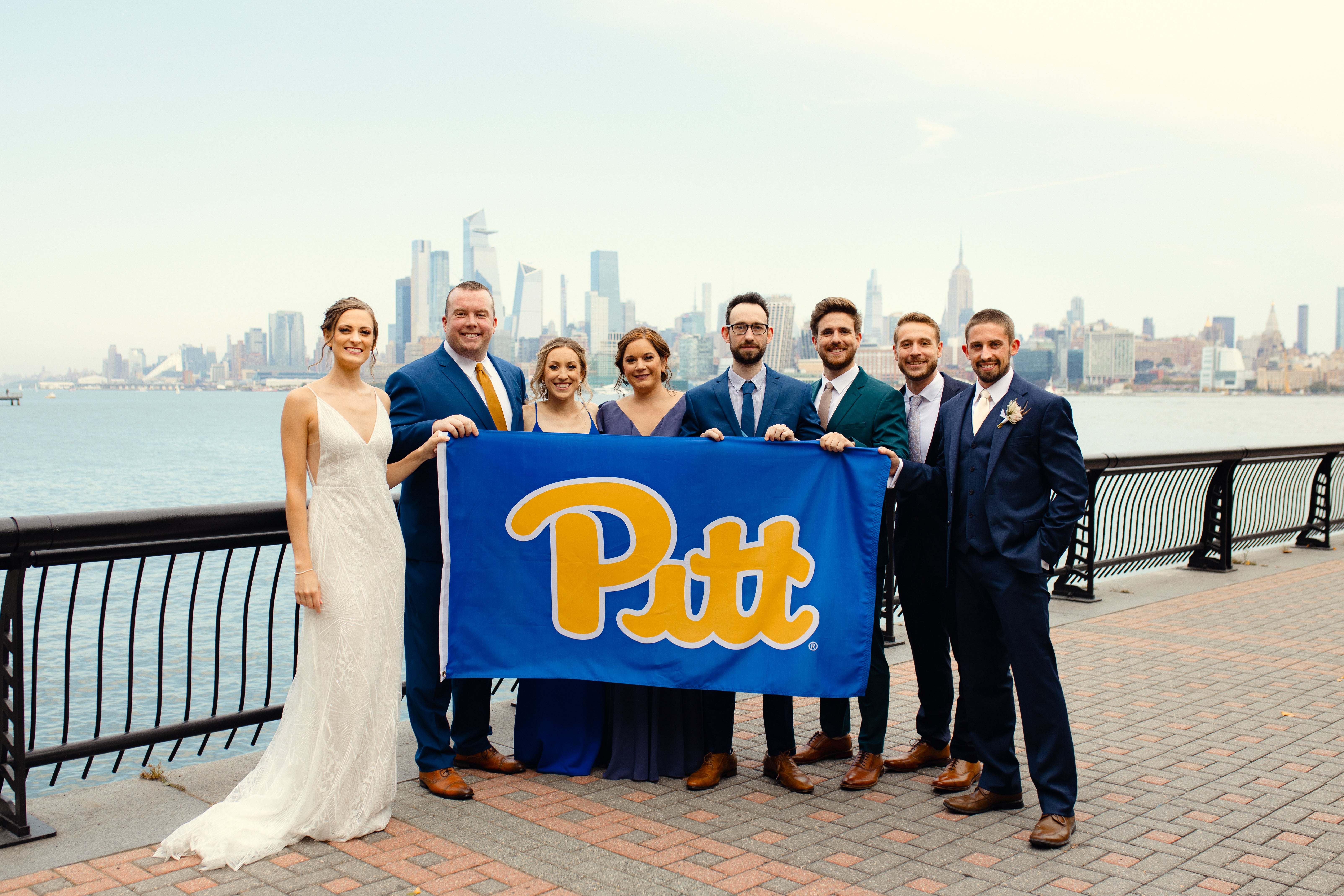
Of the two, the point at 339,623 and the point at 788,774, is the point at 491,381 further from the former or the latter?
the point at 788,774

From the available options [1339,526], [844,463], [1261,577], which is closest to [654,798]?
[844,463]

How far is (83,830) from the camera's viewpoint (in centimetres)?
430

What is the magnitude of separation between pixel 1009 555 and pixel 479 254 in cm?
11394

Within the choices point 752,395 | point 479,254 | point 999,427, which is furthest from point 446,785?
point 479,254

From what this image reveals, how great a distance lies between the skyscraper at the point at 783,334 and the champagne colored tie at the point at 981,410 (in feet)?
4.50

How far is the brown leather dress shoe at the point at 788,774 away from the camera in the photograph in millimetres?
4934

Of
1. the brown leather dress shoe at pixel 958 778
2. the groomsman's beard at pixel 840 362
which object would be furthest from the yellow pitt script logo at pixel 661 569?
the brown leather dress shoe at pixel 958 778

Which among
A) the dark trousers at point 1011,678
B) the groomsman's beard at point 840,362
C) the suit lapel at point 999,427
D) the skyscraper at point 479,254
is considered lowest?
the dark trousers at point 1011,678

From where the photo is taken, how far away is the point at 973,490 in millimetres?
4582

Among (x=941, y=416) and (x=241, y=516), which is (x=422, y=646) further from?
(x=941, y=416)

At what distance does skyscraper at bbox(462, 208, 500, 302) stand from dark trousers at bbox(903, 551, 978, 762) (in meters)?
91.6

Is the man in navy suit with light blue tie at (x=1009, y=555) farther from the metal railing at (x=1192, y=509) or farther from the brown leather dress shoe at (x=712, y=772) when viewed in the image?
the metal railing at (x=1192, y=509)

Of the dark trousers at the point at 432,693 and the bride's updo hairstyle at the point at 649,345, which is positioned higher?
the bride's updo hairstyle at the point at 649,345

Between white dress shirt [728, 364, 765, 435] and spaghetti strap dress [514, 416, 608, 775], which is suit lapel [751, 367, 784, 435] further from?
spaghetti strap dress [514, 416, 608, 775]
